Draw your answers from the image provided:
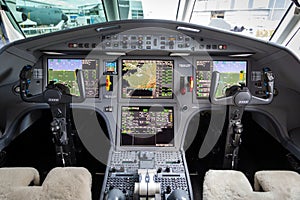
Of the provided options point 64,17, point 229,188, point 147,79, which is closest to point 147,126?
point 147,79

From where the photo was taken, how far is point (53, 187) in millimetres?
1233

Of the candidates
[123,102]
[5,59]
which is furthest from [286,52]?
[5,59]

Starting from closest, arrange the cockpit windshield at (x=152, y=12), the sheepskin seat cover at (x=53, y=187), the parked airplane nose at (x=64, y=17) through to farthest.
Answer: the sheepskin seat cover at (x=53, y=187), the cockpit windshield at (x=152, y=12), the parked airplane nose at (x=64, y=17)

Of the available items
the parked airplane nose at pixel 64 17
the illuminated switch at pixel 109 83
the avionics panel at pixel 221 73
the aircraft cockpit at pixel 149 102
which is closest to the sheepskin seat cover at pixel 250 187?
the aircraft cockpit at pixel 149 102

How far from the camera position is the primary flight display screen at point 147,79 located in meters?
2.47

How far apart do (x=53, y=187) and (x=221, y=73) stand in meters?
1.82

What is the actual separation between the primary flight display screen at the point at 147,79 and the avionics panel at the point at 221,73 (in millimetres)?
265

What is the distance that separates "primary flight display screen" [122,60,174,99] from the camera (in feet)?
8.09

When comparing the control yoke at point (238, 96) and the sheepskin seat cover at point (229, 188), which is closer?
the sheepskin seat cover at point (229, 188)

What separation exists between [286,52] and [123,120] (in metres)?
1.43

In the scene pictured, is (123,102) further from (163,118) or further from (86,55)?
(86,55)

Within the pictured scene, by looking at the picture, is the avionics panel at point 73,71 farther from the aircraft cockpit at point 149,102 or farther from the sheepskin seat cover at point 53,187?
the sheepskin seat cover at point 53,187

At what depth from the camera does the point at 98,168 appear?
2650mm

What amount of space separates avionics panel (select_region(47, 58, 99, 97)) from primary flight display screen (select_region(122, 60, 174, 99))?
0.28 m
